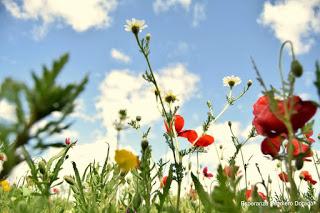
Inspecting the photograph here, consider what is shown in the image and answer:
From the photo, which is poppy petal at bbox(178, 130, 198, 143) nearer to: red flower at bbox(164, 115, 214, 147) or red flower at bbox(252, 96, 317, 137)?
red flower at bbox(164, 115, 214, 147)

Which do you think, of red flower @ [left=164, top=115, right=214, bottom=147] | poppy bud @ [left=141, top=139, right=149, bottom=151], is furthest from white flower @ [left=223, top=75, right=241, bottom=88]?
poppy bud @ [left=141, top=139, right=149, bottom=151]

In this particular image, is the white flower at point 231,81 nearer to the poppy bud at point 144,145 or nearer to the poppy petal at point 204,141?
the poppy petal at point 204,141

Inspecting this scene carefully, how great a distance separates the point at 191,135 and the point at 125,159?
1515 mm

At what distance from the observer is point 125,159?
1.76 metres

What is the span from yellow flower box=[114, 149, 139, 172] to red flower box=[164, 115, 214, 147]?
1.16 meters

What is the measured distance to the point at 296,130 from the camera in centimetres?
145

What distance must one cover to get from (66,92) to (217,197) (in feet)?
2.63

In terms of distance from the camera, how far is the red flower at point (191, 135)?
309cm

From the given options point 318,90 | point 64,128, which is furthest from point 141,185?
point 64,128

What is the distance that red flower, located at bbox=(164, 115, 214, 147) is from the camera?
3.09 m

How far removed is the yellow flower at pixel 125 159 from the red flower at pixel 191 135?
1.16m

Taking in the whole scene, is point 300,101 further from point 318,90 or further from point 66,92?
point 66,92

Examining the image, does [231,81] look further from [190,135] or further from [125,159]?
[125,159]

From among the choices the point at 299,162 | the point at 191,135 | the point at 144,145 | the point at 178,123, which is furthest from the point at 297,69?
the point at 191,135
